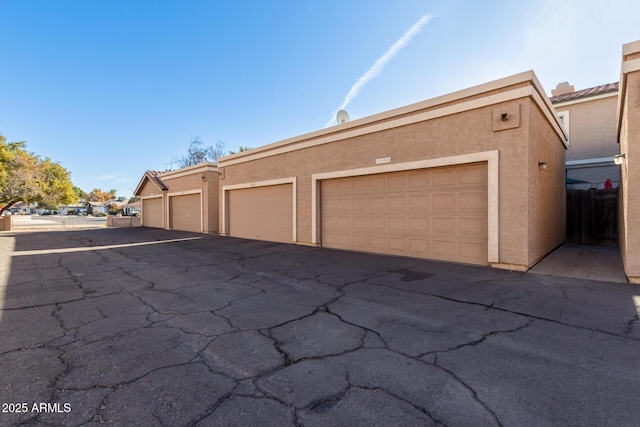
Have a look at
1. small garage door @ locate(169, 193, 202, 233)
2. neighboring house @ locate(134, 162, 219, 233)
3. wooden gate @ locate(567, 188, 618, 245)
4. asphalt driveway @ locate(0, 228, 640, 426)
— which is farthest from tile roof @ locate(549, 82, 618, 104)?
small garage door @ locate(169, 193, 202, 233)

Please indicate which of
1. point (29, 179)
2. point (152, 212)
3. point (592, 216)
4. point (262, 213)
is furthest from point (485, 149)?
point (29, 179)

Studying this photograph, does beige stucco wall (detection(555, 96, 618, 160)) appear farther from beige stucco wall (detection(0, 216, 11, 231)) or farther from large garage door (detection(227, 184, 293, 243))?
beige stucco wall (detection(0, 216, 11, 231))

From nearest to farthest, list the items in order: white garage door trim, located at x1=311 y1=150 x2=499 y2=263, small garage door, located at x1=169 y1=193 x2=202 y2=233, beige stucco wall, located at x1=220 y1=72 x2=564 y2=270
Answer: beige stucco wall, located at x1=220 y1=72 x2=564 y2=270 → white garage door trim, located at x1=311 y1=150 x2=499 y2=263 → small garage door, located at x1=169 y1=193 x2=202 y2=233

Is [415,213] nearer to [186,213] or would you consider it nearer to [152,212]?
[186,213]

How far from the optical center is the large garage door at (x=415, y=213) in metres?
7.57

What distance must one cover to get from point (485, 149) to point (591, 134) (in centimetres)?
1141

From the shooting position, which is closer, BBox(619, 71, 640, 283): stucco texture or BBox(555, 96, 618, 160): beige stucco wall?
BBox(619, 71, 640, 283): stucco texture

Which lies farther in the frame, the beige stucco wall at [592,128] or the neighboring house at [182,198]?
the neighboring house at [182,198]

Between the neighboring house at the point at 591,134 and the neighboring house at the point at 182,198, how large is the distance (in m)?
18.1

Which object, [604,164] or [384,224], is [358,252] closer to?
[384,224]

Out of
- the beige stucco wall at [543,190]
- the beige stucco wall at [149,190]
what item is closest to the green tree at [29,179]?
the beige stucco wall at [149,190]

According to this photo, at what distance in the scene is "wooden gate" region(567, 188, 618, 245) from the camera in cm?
1125

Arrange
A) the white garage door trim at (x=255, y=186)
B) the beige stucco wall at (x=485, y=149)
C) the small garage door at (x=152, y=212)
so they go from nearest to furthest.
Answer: the beige stucco wall at (x=485, y=149), the white garage door trim at (x=255, y=186), the small garage door at (x=152, y=212)

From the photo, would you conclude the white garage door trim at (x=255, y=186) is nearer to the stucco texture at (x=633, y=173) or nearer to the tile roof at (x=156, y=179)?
the tile roof at (x=156, y=179)
